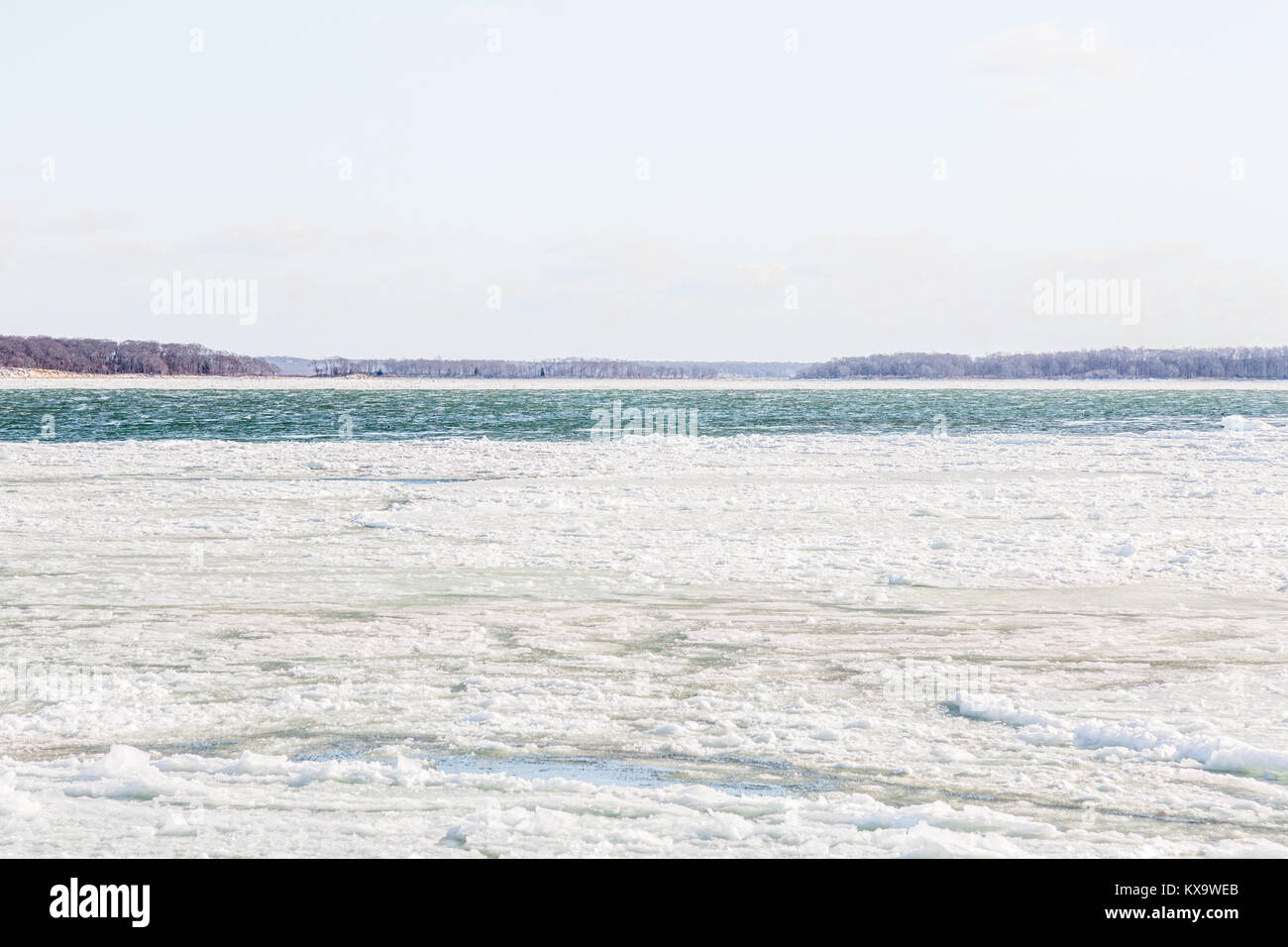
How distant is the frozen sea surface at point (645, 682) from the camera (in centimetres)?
434

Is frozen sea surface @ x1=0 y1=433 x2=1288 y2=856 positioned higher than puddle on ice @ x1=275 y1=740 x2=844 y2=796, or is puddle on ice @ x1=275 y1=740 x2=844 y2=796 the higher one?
frozen sea surface @ x1=0 y1=433 x2=1288 y2=856

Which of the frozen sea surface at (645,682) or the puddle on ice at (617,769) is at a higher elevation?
the frozen sea surface at (645,682)

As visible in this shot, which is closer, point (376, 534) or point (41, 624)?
point (41, 624)

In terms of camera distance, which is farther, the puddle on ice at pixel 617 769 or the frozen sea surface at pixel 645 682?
the puddle on ice at pixel 617 769

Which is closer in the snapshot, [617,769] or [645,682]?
[617,769]

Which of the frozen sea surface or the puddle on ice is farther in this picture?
the puddle on ice

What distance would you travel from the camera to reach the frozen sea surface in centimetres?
434

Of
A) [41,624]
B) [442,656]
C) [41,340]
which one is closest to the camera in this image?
[442,656]

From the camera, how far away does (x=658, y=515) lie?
1446 centimetres

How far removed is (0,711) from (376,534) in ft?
22.6

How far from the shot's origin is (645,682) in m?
6.47
